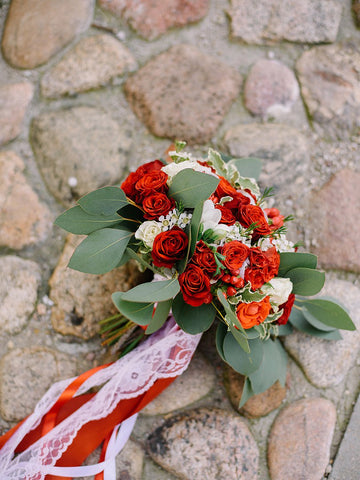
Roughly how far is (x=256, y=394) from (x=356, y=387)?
31cm

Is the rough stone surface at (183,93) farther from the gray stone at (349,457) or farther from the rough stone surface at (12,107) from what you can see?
the gray stone at (349,457)

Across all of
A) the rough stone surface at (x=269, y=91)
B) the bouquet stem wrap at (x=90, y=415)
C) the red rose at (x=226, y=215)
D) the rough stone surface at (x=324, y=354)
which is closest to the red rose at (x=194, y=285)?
the red rose at (x=226, y=215)

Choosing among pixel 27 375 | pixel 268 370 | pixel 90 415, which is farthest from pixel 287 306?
pixel 27 375

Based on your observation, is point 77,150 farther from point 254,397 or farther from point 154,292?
point 254,397

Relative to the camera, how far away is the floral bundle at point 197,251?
32.3 inches

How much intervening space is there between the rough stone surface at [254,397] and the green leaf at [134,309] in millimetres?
414

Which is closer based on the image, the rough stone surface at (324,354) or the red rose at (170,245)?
the red rose at (170,245)

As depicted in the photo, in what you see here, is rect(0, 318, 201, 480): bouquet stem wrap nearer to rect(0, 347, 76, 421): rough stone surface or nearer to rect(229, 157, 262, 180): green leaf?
rect(0, 347, 76, 421): rough stone surface

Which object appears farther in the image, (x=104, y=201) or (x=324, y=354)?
(x=324, y=354)

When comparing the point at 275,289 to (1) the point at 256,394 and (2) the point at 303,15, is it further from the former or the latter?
(2) the point at 303,15

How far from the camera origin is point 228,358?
0.96 metres

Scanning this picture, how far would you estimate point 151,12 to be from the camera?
4.50 feet

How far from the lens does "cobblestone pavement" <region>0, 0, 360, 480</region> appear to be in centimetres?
111

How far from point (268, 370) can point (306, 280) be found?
0.27 m
